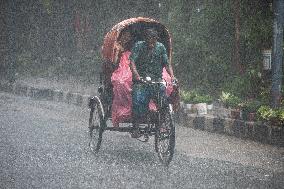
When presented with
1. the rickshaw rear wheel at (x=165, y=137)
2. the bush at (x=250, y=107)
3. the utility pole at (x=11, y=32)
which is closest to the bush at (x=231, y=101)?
the bush at (x=250, y=107)

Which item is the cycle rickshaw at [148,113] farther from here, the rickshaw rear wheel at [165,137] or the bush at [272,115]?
the bush at [272,115]

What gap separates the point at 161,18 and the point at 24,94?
5.86 m

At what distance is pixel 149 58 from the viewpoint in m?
8.08

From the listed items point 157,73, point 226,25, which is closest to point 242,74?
point 226,25

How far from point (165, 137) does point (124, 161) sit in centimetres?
72

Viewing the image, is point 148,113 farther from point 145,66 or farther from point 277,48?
point 277,48

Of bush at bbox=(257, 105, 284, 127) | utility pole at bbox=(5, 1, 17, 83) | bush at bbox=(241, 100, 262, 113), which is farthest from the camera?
utility pole at bbox=(5, 1, 17, 83)

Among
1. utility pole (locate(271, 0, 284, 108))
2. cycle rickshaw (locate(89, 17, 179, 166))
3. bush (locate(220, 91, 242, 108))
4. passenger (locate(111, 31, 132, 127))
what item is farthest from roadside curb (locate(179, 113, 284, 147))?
passenger (locate(111, 31, 132, 127))

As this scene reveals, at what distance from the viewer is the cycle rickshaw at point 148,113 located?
7.51 metres

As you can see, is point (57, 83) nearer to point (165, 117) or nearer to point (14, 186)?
point (165, 117)

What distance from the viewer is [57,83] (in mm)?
21141

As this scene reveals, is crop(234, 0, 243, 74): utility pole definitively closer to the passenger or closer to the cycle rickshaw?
the cycle rickshaw

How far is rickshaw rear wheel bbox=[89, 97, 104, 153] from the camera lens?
8258 mm

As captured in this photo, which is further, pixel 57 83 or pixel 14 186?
pixel 57 83
